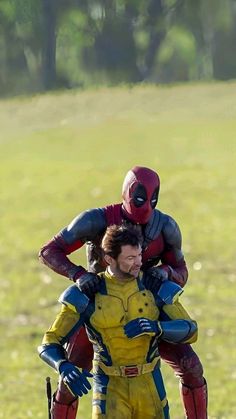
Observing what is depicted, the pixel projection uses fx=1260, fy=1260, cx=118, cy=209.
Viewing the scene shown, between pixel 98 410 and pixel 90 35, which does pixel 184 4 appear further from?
pixel 98 410

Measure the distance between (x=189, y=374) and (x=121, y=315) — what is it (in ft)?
3.35

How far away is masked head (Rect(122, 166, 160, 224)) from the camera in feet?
28.7

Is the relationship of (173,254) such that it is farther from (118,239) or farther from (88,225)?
(118,239)

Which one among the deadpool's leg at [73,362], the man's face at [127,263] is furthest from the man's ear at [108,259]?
the deadpool's leg at [73,362]

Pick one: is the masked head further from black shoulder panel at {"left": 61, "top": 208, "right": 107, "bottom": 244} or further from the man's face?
the man's face

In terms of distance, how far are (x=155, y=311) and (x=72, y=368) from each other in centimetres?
69

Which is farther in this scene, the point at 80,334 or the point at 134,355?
the point at 80,334

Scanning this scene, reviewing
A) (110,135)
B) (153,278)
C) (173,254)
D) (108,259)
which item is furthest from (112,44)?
(108,259)

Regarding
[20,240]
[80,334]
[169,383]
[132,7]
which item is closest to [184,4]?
[132,7]

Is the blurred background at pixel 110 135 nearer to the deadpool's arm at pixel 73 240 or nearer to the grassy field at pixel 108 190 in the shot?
the grassy field at pixel 108 190

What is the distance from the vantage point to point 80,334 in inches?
366

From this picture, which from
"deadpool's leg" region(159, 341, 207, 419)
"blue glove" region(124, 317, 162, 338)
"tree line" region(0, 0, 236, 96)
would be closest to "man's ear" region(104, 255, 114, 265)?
"blue glove" region(124, 317, 162, 338)

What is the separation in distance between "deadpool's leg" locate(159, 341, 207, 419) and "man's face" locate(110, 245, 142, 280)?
0.89 metres

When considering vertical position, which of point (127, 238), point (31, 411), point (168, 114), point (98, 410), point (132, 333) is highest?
point (168, 114)
